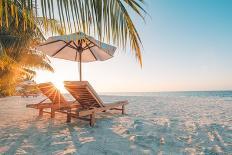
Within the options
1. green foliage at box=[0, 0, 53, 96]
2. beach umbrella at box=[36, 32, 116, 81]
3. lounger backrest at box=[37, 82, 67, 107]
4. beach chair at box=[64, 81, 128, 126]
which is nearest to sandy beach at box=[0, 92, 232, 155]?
beach chair at box=[64, 81, 128, 126]

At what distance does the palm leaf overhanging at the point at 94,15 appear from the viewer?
1.30 m

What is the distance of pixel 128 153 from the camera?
2.96m

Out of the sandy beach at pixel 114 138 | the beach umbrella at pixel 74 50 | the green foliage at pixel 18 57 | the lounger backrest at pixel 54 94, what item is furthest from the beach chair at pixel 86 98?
the green foliage at pixel 18 57

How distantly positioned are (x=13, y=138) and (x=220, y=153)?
3.30m

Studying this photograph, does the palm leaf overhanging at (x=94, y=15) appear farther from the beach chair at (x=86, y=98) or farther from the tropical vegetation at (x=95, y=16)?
the beach chair at (x=86, y=98)

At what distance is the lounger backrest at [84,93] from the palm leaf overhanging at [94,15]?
3.14 meters

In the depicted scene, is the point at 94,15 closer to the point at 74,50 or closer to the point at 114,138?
the point at 114,138

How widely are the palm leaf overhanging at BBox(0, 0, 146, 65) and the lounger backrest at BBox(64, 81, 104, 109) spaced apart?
3144 millimetres

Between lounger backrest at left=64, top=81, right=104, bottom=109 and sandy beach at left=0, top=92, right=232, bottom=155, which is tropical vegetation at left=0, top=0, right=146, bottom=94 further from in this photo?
lounger backrest at left=64, top=81, right=104, bottom=109

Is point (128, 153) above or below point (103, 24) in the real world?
below

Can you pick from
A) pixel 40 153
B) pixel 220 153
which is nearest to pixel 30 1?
pixel 40 153

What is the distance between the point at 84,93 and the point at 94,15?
3.60 meters

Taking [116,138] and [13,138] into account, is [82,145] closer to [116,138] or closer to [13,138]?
[116,138]

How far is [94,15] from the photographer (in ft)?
4.60
